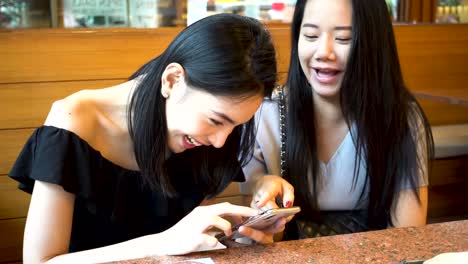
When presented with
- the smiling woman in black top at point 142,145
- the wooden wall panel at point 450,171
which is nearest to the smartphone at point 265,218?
the smiling woman in black top at point 142,145

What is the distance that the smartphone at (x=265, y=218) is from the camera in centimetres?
109

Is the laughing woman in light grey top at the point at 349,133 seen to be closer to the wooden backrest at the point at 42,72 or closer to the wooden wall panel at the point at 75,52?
the wooden backrest at the point at 42,72

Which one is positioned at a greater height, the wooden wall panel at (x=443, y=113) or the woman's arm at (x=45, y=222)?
the woman's arm at (x=45, y=222)

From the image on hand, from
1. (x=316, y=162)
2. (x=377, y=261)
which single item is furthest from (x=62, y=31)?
(x=377, y=261)

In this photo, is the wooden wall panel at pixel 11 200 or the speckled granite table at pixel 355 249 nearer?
the speckled granite table at pixel 355 249

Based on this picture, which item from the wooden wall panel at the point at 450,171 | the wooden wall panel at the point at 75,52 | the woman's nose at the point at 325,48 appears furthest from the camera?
the wooden wall panel at the point at 450,171

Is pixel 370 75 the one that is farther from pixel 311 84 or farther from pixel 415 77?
pixel 415 77

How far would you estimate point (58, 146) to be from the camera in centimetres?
118

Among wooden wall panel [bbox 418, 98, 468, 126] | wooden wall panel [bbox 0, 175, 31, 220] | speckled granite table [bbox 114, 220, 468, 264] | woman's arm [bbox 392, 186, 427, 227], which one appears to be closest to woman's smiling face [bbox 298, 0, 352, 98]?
woman's arm [bbox 392, 186, 427, 227]

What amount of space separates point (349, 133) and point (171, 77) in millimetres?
640

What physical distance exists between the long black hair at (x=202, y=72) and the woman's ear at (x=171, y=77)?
14mm

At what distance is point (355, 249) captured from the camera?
1056mm

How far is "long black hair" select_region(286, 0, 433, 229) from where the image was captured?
5.13ft

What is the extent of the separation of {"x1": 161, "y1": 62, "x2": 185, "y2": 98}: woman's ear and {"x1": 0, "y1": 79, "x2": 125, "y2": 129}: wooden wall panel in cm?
136
